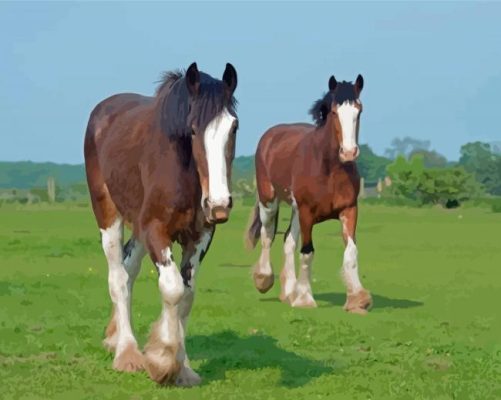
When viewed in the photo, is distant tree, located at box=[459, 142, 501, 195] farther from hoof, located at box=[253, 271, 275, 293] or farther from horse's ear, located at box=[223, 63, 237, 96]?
horse's ear, located at box=[223, 63, 237, 96]

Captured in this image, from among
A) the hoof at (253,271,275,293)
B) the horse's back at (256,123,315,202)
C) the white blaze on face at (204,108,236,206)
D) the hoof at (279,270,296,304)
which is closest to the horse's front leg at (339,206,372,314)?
the hoof at (279,270,296,304)

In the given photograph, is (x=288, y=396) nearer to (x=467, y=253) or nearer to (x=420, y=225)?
(x=467, y=253)

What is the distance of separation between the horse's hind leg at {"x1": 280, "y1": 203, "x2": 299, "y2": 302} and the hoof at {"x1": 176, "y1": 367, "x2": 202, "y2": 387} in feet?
20.9

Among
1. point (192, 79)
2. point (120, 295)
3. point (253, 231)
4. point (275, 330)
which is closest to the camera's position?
point (192, 79)

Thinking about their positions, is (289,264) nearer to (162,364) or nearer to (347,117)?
(347,117)

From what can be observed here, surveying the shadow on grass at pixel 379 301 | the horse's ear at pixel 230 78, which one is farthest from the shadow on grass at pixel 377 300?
the horse's ear at pixel 230 78

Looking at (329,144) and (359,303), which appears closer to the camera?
(359,303)

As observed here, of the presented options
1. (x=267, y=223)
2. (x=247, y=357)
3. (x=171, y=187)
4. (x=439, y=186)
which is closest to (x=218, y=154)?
(x=171, y=187)

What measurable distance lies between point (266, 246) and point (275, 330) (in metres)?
4.46

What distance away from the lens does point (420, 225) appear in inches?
1339

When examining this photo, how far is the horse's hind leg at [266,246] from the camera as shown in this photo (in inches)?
613

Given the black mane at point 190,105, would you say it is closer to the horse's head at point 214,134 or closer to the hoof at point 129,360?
the horse's head at point 214,134

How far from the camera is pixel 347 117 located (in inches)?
539

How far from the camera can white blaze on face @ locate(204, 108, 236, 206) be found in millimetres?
7590
